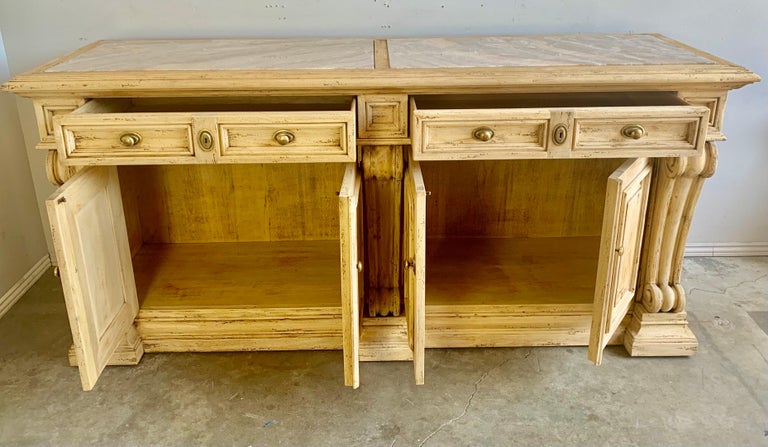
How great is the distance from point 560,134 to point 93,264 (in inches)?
50.6

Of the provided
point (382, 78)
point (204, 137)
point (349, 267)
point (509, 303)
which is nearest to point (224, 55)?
point (204, 137)

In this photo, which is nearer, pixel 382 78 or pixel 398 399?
pixel 382 78

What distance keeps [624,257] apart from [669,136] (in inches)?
14.5

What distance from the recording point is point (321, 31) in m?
2.40

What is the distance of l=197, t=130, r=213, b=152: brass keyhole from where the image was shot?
68.8 inches

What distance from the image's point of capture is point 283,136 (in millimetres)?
1750

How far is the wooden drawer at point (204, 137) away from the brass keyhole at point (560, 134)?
1.72 feet

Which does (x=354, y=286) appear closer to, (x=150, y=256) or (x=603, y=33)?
(x=150, y=256)

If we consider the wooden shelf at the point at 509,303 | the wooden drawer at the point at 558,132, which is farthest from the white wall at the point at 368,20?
the wooden shelf at the point at 509,303

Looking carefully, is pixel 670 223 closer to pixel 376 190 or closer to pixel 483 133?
pixel 483 133

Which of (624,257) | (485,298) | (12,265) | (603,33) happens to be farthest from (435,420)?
(12,265)

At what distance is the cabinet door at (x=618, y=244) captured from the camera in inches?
67.9

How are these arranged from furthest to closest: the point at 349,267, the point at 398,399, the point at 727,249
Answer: the point at 727,249, the point at 398,399, the point at 349,267

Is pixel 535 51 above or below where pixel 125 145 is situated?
above
